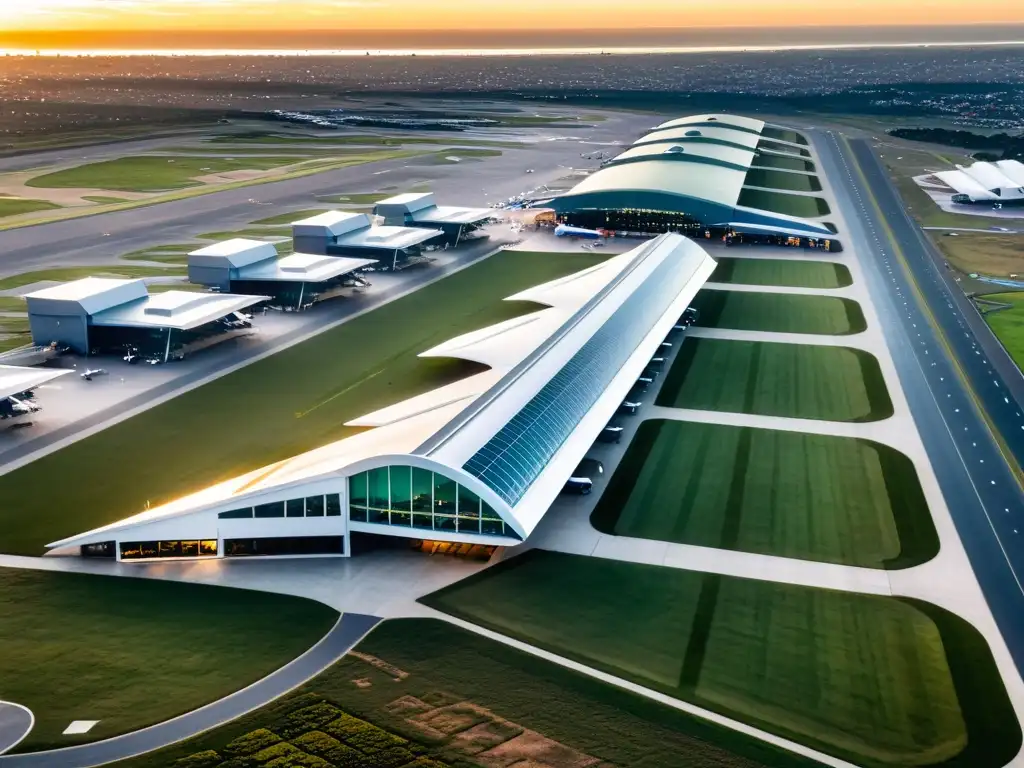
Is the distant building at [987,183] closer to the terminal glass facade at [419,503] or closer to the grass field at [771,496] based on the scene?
the grass field at [771,496]

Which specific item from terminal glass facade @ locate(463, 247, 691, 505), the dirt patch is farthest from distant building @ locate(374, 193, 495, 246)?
the dirt patch

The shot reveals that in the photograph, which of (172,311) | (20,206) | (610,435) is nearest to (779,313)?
(610,435)

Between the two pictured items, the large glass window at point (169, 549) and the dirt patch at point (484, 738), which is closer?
the dirt patch at point (484, 738)

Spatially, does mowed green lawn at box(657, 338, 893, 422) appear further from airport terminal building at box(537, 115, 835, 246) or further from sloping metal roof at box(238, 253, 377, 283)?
airport terminal building at box(537, 115, 835, 246)

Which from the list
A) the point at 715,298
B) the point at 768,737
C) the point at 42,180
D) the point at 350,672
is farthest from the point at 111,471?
the point at 42,180

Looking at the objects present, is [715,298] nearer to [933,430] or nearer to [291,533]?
[933,430]

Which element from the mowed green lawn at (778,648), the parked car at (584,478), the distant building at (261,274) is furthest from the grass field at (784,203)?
the mowed green lawn at (778,648)
